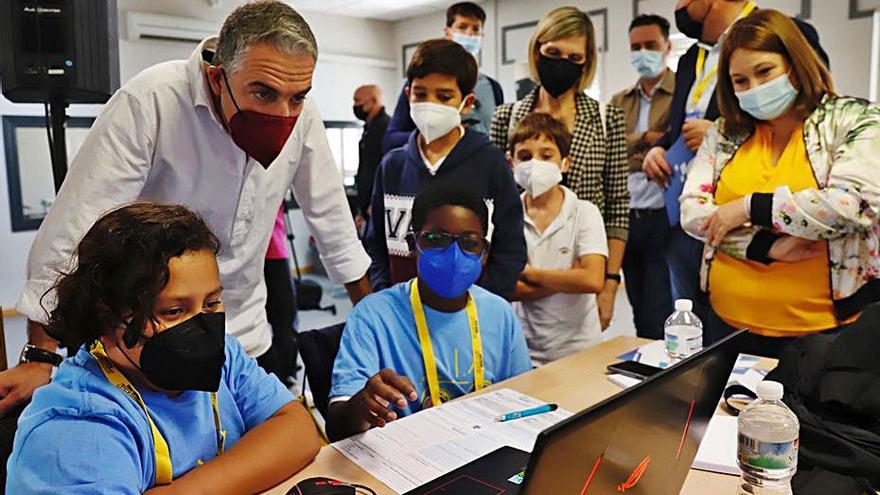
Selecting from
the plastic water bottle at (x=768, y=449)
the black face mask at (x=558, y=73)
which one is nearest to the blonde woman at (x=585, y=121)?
the black face mask at (x=558, y=73)

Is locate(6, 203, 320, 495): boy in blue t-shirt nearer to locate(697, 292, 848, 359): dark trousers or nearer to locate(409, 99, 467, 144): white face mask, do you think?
locate(409, 99, 467, 144): white face mask

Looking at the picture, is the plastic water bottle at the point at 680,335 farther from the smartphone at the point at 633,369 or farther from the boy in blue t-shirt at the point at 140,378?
the boy in blue t-shirt at the point at 140,378

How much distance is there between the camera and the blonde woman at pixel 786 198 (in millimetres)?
1703

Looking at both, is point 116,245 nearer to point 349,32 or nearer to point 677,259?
point 677,259

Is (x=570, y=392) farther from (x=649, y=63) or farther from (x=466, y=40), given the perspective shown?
(x=649, y=63)

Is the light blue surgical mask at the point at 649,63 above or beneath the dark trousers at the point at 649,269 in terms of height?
above

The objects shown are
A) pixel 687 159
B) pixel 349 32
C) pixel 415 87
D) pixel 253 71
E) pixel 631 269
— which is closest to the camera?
pixel 253 71

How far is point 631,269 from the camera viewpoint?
9.73 ft

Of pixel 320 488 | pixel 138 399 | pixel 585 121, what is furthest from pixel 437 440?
pixel 585 121

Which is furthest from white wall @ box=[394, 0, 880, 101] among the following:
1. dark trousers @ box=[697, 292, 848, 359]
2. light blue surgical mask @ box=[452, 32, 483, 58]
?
dark trousers @ box=[697, 292, 848, 359]

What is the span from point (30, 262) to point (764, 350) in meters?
1.78

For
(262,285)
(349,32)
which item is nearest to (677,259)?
(262,285)

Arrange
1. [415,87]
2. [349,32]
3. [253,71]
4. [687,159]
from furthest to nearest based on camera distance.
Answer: [349,32], [687,159], [415,87], [253,71]

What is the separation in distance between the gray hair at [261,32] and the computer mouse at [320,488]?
813 mm
